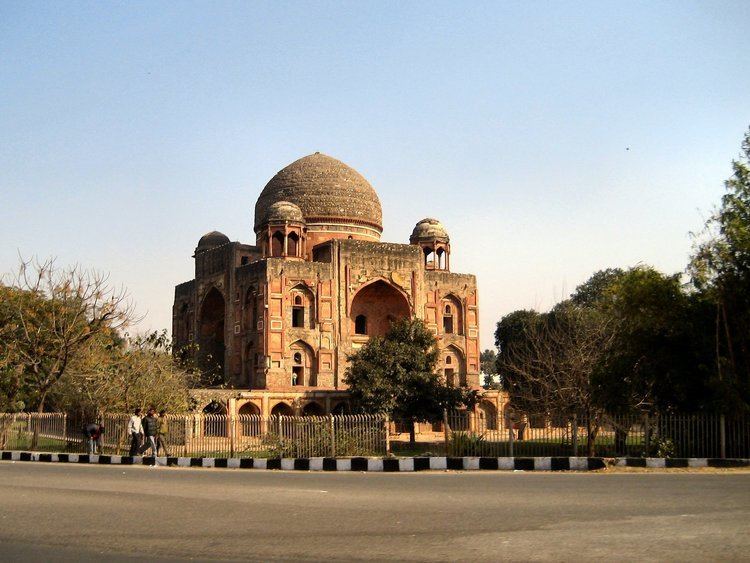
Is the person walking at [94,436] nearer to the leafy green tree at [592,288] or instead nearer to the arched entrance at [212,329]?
the arched entrance at [212,329]

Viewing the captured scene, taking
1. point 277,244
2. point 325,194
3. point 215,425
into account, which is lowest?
point 215,425

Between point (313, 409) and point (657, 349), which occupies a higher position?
point (657, 349)

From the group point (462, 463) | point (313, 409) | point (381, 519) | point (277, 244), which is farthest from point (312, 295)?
point (381, 519)

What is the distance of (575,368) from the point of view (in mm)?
22938

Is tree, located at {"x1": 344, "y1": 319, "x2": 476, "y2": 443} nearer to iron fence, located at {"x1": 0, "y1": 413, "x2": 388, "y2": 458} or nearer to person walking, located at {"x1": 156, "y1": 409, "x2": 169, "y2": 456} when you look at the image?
iron fence, located at {"x1": 0, "y1": 413, "x2": 388, "y2": 458}

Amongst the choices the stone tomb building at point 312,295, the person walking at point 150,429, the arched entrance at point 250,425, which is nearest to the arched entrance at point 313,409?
the stone tomb building at point 312,295

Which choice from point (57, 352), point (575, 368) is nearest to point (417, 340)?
point (575, 368)

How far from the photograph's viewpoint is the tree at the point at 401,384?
97.9 feet

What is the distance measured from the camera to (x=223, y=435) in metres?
19.7

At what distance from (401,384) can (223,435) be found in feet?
36.6

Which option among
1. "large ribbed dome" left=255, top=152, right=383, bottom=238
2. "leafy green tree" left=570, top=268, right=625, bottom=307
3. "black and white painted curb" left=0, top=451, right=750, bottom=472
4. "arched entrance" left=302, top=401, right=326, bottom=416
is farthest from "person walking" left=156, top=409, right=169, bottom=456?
"leafy green tree" left=570, top=268, right=625, bottom=307

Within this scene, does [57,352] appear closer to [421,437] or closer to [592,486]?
[421,437]

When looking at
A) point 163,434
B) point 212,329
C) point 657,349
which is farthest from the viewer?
point 212,329

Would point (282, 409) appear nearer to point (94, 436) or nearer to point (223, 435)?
A: point (94, 436)
